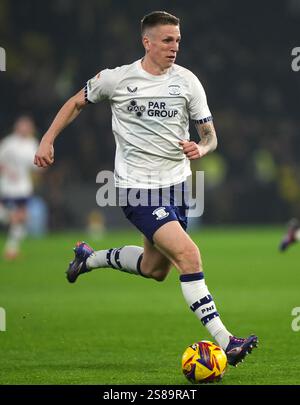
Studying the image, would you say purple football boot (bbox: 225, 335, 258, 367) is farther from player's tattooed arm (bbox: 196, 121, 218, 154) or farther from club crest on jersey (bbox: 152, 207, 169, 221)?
player's tattooed arm (bbox: 196, 121, 218, 154)

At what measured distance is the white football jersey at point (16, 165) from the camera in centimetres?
2005

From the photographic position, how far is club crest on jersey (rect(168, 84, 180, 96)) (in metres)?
8.11

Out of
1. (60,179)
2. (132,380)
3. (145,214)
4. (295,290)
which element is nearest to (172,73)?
(145,214)

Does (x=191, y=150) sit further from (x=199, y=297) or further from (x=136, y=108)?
(x=199, y=297)

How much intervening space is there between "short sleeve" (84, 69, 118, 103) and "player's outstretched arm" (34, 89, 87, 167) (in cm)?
6

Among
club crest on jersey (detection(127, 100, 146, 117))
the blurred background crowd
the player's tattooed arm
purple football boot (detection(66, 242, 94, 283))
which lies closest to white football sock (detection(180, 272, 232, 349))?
the player's tattooed arm

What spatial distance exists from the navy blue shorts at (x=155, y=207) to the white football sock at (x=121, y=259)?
721 millimetres

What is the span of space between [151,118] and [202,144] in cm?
42

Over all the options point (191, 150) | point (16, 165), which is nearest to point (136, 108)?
point (191, 150)

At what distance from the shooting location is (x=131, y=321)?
10.9 metres

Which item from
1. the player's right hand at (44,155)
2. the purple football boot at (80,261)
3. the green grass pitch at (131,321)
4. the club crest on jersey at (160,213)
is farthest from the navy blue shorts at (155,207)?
the purple football boot at (80,261)

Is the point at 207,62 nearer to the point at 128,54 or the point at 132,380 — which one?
the point at 128,54

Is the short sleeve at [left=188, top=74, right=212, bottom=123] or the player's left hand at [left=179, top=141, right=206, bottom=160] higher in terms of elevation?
the short sleeve at [left=188, top=74, right=212, bottom=123]

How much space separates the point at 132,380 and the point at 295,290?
21.0ft
